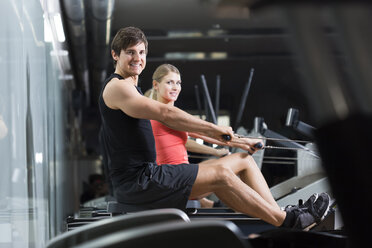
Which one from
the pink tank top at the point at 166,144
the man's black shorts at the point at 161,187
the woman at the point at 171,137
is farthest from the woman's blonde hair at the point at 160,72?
the man's black shorts at the point at 161,187

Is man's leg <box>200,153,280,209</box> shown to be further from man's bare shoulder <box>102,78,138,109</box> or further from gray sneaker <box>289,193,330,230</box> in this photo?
man's bare shoulder <box>102,78,138,109</box>

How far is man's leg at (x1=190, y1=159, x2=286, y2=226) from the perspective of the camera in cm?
246

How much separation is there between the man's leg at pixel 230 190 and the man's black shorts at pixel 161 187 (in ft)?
0.14

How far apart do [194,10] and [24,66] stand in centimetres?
394

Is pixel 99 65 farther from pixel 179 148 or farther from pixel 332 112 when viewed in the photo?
pixel 332 112

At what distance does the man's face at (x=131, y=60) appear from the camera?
2.66 metres

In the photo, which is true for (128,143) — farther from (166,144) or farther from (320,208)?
(320,208)

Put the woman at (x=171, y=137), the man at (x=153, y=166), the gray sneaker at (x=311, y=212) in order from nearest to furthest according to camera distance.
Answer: the man at (x=153, y=166)
the gray sneaker at (x=311, y=212)
the woman at (x=171, y=137)

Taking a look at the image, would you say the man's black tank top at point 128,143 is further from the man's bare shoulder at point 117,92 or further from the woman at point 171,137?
the woman at point 171,137

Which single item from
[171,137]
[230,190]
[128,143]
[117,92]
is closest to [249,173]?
[230,190]

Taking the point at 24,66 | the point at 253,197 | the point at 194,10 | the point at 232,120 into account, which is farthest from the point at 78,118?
the point at 253,197

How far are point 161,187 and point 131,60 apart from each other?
2.02 feet

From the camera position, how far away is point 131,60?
8.76 ft

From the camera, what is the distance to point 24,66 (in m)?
3.38
